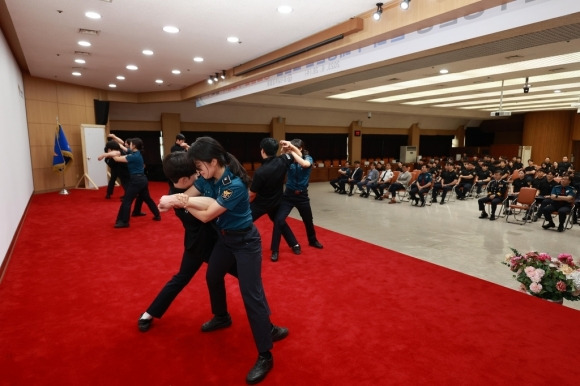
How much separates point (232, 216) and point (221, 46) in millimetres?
5187

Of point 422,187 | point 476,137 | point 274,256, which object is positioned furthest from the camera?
point 476,137

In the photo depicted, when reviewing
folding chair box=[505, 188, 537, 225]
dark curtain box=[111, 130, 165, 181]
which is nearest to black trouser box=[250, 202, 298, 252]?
folding chair box=[505, 188, 537, 225]

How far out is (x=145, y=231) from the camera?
5.77m

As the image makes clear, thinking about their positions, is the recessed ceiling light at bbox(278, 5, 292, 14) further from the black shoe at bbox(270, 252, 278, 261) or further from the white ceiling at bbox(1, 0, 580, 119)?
the black shoe at bbox(270, 252, 278, 261)

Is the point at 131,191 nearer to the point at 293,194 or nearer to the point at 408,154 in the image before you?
the point at 293,194

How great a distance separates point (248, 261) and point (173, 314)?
1.28 metres

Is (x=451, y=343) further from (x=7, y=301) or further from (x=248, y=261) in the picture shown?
(x=7, y=301)

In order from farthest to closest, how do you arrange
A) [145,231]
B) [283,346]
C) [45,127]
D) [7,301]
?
[45,127] → [145,231] → [7,301] → [283,346]

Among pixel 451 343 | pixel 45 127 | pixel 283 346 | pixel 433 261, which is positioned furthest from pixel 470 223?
pixel 45 127

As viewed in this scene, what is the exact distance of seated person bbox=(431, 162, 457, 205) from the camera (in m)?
10.1

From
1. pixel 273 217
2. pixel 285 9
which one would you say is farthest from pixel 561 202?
pixel 285 9

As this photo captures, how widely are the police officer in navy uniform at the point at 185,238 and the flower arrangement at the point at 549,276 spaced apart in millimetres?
2524

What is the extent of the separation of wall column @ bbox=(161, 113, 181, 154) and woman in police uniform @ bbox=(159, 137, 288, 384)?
40.5 ft

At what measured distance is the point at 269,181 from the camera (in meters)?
3.99
